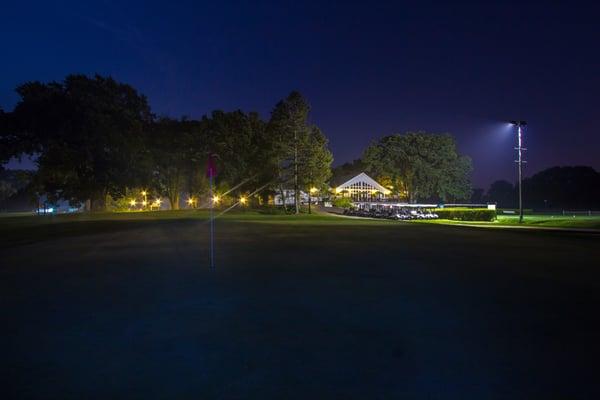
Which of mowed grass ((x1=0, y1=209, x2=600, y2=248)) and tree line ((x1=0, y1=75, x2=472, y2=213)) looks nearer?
mowed grass ((x1=0, y1=209, x2=600, y2=248))

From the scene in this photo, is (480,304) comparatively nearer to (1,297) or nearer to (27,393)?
(27,393)

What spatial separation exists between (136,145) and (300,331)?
5357 centimetres

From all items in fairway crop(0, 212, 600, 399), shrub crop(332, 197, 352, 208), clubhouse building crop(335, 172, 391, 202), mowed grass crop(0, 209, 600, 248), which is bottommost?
fairway crop(0, 212, 600, 399)

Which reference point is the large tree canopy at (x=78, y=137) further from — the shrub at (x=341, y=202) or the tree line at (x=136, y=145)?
the shrub at (x=341, y=202)

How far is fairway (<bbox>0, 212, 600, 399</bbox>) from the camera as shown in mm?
4898

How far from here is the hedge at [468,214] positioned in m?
51.6

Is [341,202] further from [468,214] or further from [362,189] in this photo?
[468,214]

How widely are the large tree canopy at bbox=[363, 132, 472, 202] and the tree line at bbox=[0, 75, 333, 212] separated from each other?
92.3 ft

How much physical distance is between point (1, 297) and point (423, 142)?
3429 inches

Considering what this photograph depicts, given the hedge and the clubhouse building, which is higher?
the clubhouse building

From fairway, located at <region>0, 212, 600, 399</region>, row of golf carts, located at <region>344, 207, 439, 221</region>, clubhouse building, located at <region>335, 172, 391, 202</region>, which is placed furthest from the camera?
clubhouse building, located at <region>335, 172, 391, 202</region>

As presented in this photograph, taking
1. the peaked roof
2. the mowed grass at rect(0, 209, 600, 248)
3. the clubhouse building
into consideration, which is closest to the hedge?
the mowed grass at rect(0, 209, 600, 248)

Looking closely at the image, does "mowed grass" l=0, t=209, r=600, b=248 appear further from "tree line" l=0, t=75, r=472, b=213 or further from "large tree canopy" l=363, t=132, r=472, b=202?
"large tree canopy" l=363, t=132, r=472, b=202

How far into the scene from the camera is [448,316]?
7.71 metres
